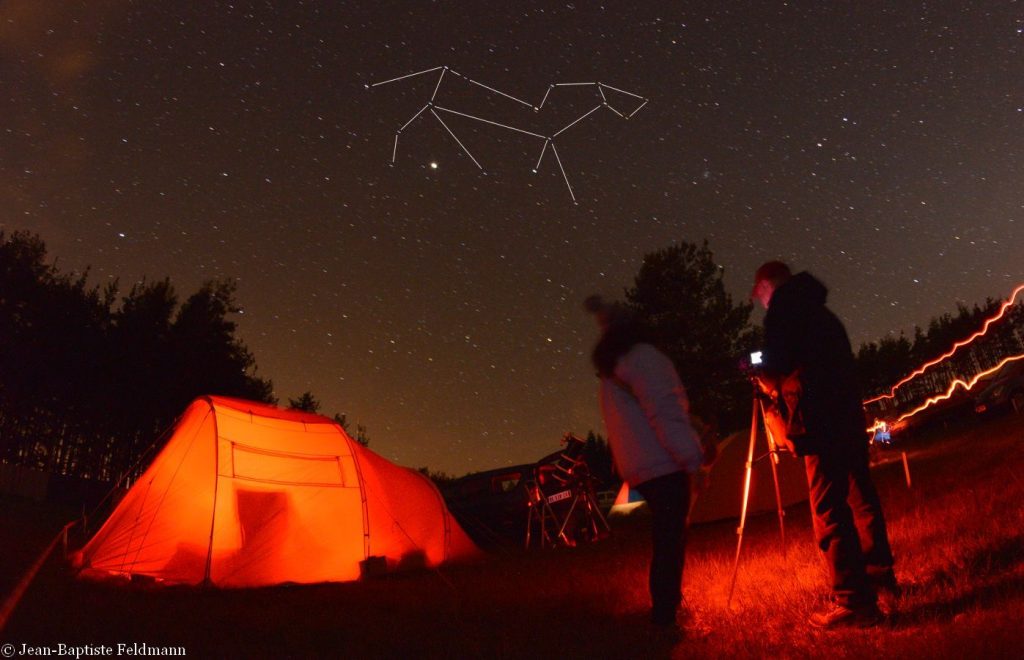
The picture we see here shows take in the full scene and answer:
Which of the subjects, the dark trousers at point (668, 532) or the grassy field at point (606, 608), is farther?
the dark trousers at point (668, 532)

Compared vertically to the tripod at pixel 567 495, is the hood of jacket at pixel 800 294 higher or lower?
higher

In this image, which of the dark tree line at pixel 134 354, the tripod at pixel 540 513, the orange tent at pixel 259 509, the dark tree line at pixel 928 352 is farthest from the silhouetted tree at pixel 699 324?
the dark tree line at pixel 928 352

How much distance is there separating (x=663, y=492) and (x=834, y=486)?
0.78 metres

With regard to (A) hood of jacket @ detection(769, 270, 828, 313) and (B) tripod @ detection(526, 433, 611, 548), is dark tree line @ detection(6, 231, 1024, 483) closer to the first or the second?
(B) tripod @ detection(526, 433, 611, 548)

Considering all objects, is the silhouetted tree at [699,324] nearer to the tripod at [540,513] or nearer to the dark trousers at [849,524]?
the tripod at [540,513]

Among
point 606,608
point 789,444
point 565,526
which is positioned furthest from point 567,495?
point 789,444

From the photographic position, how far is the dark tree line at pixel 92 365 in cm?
2291

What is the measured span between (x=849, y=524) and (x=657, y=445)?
Answer: 917 mm

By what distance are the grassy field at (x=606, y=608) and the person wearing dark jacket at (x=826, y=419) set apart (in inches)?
11.8

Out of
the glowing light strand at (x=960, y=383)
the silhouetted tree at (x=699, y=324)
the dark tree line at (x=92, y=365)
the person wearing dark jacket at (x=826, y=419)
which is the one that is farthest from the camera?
the silhouetted tree at (x=699, y=324)

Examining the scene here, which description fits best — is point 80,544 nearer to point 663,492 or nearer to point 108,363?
point 663,492

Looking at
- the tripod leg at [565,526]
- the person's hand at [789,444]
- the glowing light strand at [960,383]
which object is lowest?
the tripod leg at [565,526]

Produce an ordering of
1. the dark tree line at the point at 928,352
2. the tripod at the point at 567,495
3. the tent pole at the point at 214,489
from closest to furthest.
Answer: the tent pole at the point at 214,489
the tripod at the point at 567,495
the dark tree line at the point at 928,352

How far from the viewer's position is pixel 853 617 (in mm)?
2875
